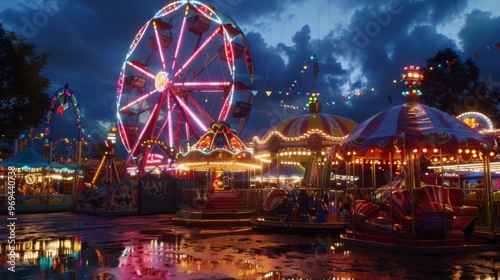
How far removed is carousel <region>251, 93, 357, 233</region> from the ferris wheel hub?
13039mm

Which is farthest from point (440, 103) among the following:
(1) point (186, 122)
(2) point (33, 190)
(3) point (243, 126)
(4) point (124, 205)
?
(2) point (33, 190)

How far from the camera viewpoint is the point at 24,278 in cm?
667

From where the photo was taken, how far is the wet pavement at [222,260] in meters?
6.98

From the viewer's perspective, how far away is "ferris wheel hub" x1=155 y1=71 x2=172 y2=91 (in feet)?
101

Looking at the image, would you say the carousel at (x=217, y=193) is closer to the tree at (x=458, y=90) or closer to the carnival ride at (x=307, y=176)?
the carnival ride at (x=307, y=176)

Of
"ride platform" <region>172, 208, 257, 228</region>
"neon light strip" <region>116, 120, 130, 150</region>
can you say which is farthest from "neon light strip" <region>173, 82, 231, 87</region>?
"ride platform" <region>172, 208, 257, 228</region>

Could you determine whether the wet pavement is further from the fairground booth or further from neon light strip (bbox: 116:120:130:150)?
neon light strip (bbox: 116:120:130:150)

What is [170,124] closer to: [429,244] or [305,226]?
[305,226]

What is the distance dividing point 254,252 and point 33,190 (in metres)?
25.4

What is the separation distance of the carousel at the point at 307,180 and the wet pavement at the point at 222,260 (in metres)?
2.26

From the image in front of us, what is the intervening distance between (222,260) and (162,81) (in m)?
24.4

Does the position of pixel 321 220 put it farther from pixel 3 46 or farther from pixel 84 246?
pixel 3 46

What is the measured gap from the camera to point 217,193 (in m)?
18.9

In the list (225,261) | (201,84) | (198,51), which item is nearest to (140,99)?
(201,84)
